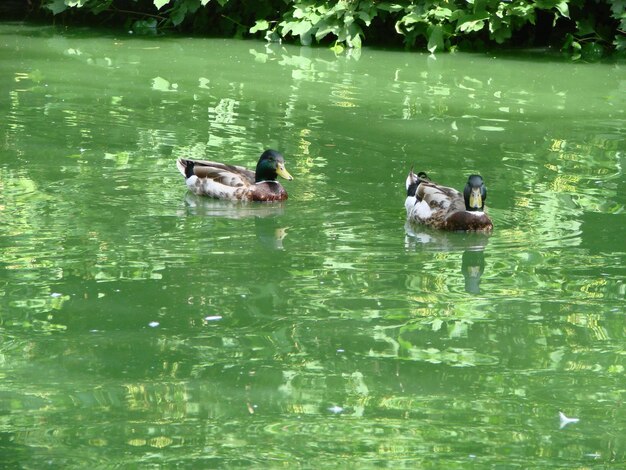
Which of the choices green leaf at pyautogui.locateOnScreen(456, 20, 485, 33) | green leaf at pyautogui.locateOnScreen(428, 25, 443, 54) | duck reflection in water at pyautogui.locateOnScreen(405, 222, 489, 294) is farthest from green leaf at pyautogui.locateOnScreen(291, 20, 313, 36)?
duck reflection in water at pyautogui.locateOnScreen(405, 222, 489, 294)

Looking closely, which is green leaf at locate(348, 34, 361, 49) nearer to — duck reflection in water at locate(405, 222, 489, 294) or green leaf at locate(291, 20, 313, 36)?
green leaf at locate(291, 20, 313, 36)

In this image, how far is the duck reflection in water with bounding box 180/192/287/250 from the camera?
9.09 metres

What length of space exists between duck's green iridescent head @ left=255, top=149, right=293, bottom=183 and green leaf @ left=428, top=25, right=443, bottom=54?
887cm

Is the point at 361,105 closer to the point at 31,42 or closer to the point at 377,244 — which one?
the point at 377,244

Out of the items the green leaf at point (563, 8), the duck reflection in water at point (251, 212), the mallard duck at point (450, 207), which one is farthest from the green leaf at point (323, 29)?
the mallard duck at point (450, 207)

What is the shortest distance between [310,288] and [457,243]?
166 cm

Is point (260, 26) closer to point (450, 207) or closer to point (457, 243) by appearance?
point (450, 207)

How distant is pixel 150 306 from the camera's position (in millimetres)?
7242

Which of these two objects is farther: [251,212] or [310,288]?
[251,212]

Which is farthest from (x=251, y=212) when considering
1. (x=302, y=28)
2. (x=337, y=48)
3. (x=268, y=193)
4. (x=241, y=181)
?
(x=302, y=28)

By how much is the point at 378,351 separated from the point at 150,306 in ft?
4.78

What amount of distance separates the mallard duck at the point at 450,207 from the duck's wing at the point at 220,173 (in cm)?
143

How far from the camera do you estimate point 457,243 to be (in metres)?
8.94

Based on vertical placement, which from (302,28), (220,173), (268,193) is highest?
(302,28)
